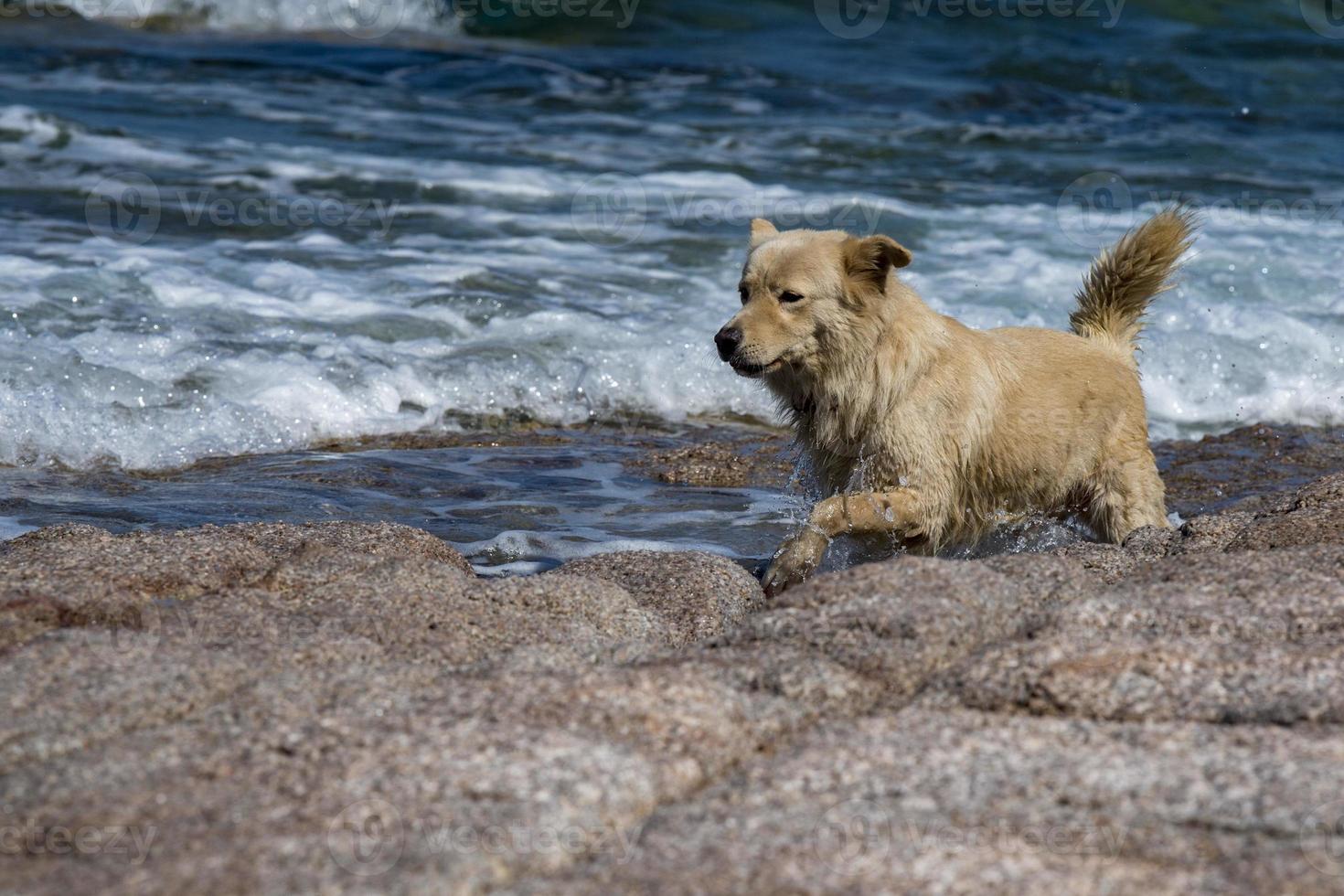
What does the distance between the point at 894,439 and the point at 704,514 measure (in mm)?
1358

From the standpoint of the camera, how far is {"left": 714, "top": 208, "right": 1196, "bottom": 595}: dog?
5113mm

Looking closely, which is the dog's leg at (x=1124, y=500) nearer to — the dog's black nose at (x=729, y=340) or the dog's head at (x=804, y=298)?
the dog's head at (x=804, y=298)

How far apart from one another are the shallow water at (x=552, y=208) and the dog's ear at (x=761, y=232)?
126 cm

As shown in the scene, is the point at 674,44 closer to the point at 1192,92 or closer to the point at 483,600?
the point at 1192,92

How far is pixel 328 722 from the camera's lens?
2.77m

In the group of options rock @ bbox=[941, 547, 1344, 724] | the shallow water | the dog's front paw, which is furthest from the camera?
the shallow water

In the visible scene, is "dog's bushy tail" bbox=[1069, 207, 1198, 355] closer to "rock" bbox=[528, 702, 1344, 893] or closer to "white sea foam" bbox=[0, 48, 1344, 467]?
"white sea foam" bbox=[0, 48, 1344, 467]

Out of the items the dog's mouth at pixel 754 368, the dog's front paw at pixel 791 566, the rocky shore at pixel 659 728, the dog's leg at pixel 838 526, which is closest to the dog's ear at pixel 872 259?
the dog's mouth at pixel 754 368

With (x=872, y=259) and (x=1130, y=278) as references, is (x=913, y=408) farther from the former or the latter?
(x=1130, y=278)

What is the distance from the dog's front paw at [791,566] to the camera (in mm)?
4824

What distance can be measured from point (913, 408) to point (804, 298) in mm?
567

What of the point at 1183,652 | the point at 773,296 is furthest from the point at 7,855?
the point at 773,296

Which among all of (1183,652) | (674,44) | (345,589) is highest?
(674,44)

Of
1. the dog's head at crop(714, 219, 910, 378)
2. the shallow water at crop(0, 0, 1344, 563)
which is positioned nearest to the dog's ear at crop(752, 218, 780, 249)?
the dog's head at crop(714, 219, 910, 378)
